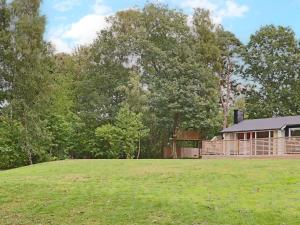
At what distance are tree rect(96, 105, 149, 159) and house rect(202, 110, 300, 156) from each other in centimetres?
758

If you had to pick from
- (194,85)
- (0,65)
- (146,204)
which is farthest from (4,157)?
(146,204)

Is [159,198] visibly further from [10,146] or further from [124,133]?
[124,133]

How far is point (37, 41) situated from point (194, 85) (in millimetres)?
15631

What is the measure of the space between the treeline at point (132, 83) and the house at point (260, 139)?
18.7ft

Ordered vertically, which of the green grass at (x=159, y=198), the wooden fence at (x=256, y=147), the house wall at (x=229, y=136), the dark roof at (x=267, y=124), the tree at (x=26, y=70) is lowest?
the green grass at (x=159, y=198)

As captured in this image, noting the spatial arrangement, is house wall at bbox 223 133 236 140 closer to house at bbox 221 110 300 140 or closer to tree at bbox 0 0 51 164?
house at bbox 221 110 300 140

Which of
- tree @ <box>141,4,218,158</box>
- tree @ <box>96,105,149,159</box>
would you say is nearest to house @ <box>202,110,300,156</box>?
tree @ <box>141,4,218,158</box>

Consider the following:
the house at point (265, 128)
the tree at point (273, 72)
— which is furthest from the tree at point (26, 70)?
the tree at point (273, 72)

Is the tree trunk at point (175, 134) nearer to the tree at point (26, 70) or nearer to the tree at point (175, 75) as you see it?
the tree at point (175, 75)

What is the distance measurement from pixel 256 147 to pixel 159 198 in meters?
19.2

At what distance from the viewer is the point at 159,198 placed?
35.7 ft

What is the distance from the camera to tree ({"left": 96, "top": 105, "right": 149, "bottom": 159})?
129 feet

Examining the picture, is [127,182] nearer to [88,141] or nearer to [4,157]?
[4,157]

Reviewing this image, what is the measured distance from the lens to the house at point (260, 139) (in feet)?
89.2
